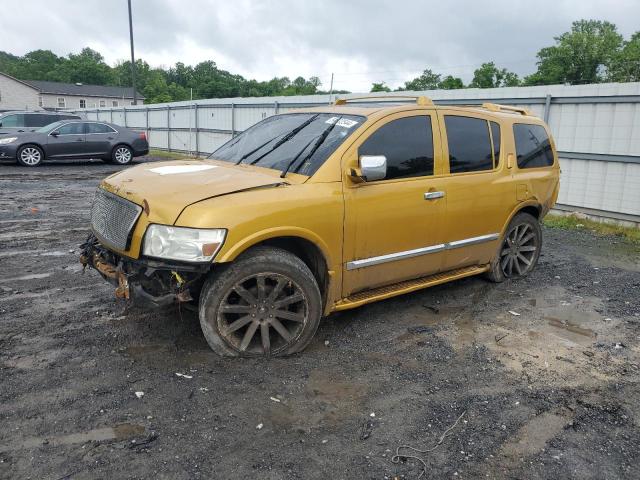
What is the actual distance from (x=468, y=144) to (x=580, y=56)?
231ft

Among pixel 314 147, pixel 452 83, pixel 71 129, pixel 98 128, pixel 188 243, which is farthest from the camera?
pixel 452 83

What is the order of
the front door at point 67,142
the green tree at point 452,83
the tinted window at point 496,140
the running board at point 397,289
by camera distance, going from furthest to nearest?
1. the green tree at point 452,83
2. the front door at point 67,142
3. the tinted window at point 496,140
4. the running board at point 397,289

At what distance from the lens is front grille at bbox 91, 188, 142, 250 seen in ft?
12.0

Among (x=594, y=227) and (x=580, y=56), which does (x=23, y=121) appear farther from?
(x=580, y=56)

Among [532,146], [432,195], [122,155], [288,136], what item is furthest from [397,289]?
[122,155]

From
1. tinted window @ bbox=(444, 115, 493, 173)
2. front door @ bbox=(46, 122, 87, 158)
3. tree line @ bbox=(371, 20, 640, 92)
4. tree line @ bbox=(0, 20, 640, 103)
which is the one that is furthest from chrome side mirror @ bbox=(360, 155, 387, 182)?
tree line @ bbox=(371, 20, 640, 92)

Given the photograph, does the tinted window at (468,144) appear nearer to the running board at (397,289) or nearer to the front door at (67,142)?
the running board at (397,289)

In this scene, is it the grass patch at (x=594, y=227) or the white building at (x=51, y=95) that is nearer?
the grass patch at (x=594, y=227)

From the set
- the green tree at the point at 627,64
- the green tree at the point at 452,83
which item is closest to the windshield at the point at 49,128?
the green tree at the point at 452,83

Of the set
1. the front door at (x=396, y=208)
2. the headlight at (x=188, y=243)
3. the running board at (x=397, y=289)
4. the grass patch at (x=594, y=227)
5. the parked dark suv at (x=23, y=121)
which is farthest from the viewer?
the parked dark suv at (x=23, y=121)

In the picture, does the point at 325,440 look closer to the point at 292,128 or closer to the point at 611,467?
the point at 611,467

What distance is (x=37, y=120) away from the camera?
17781 mm

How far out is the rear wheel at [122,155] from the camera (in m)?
17.9

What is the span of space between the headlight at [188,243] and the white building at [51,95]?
200 ft
